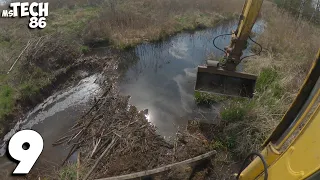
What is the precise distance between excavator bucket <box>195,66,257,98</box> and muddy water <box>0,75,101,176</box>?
3.71 metres

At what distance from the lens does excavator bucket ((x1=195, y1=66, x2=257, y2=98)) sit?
19.3 ft

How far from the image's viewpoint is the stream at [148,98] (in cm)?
722

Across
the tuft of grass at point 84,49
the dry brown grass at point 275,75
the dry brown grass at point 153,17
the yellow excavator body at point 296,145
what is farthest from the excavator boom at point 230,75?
the dry brown grass at point 153,17

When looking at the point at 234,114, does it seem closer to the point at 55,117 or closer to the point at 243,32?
the point at 243,32

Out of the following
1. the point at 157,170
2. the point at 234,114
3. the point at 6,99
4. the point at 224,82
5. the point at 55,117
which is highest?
the point at 224,82

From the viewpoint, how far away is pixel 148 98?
8.62 m

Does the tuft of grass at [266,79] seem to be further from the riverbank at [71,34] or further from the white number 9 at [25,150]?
the white number 9 at [25,150]

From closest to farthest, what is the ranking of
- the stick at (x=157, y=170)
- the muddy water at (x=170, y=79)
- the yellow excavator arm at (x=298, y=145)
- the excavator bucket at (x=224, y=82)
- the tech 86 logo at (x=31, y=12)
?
the yellow excavator arm at (x=298, y=145) → the stick at (x=157, y=170) → the excavator bucket at (x=224, y=82) → the muddy water at (x=170, y=79) → the tech 86 logo at (x=31, y=12)

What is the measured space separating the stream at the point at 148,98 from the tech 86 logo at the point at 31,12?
169 inches

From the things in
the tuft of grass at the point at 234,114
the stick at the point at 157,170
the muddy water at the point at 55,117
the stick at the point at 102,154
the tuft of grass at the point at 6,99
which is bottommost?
the muddy water at the point at 55,117

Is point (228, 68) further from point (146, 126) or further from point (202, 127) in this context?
point (146, 126)

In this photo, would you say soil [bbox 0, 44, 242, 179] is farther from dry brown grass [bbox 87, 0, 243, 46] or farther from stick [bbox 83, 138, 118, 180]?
dry brown grass [bbox 87, 0, 243, 46]

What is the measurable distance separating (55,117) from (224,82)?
4.83 meters

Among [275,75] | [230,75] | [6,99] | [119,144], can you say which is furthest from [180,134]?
[6,99]
